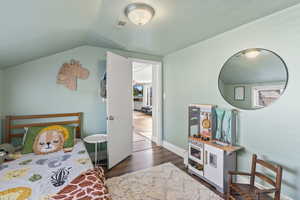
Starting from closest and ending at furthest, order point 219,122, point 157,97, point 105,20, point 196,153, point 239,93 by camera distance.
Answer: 1. point 105,20
2. point 239,93
3. point 219,122
4. point 196,153
5. point 157,97

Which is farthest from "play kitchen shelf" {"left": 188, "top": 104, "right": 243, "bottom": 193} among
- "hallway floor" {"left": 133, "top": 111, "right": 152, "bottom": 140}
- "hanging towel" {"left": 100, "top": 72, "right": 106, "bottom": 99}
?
"hallway floor" {"left": 133, "top": 111, "right": 152, "bottom": 140}

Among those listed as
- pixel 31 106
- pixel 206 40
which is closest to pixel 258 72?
pixel 206 40

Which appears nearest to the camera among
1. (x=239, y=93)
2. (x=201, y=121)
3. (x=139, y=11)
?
(x=139, y=11)

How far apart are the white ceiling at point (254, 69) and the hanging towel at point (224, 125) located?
19.6 inches

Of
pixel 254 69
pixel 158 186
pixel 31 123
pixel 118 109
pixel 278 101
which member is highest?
pixel 254 69

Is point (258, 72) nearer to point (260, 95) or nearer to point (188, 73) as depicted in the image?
point (260, 95)

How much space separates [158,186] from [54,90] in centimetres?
243

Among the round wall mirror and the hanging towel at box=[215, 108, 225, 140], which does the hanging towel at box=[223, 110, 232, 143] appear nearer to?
the hanging towel at box=[215, 108, 225, 140]

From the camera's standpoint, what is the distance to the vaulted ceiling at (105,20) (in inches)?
47.3

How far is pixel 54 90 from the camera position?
2459mm

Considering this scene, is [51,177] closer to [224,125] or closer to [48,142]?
[48,142]

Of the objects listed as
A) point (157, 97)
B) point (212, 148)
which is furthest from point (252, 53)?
point (157, 97)

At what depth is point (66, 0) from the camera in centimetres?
119

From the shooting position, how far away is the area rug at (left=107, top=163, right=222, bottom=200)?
5.79 feet
